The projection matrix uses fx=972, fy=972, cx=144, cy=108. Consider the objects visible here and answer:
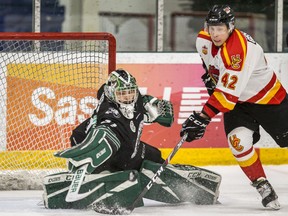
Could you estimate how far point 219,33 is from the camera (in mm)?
4484

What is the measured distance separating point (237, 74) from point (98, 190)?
0.83 meters

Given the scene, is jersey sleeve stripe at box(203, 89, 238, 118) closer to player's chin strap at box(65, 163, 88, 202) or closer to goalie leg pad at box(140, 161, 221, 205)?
goalie leg pad at box(140, 161, 221, 205)

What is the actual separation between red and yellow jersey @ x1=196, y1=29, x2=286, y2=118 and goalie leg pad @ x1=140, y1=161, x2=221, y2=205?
331 mm

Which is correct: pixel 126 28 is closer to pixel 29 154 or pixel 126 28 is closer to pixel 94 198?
pixel 29 154

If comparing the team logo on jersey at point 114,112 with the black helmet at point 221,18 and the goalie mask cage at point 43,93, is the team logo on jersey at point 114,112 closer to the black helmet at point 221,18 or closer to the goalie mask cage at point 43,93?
the black helmet at point 221,18

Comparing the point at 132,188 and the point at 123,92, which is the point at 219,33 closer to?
the point at 123,92

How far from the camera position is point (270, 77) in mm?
4688

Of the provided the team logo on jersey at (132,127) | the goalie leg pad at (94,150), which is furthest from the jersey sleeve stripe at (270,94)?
the goalie leg pad at (94,150)

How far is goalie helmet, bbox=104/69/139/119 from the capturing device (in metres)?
4.47

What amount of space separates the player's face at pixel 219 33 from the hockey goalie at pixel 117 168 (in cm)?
43

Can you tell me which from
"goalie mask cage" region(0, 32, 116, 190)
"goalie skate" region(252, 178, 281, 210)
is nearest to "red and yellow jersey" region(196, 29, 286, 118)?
"goalie skate" region(252, 178, 281, 210)

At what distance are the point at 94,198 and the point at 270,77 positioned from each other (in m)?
1.04

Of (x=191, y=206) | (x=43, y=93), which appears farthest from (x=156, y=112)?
(x=43, y=93)

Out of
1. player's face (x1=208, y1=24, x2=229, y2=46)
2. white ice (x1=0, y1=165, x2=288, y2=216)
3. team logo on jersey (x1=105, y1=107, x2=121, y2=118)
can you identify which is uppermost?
player's face (x1=208, y1=24, x2=229, y2=46)
